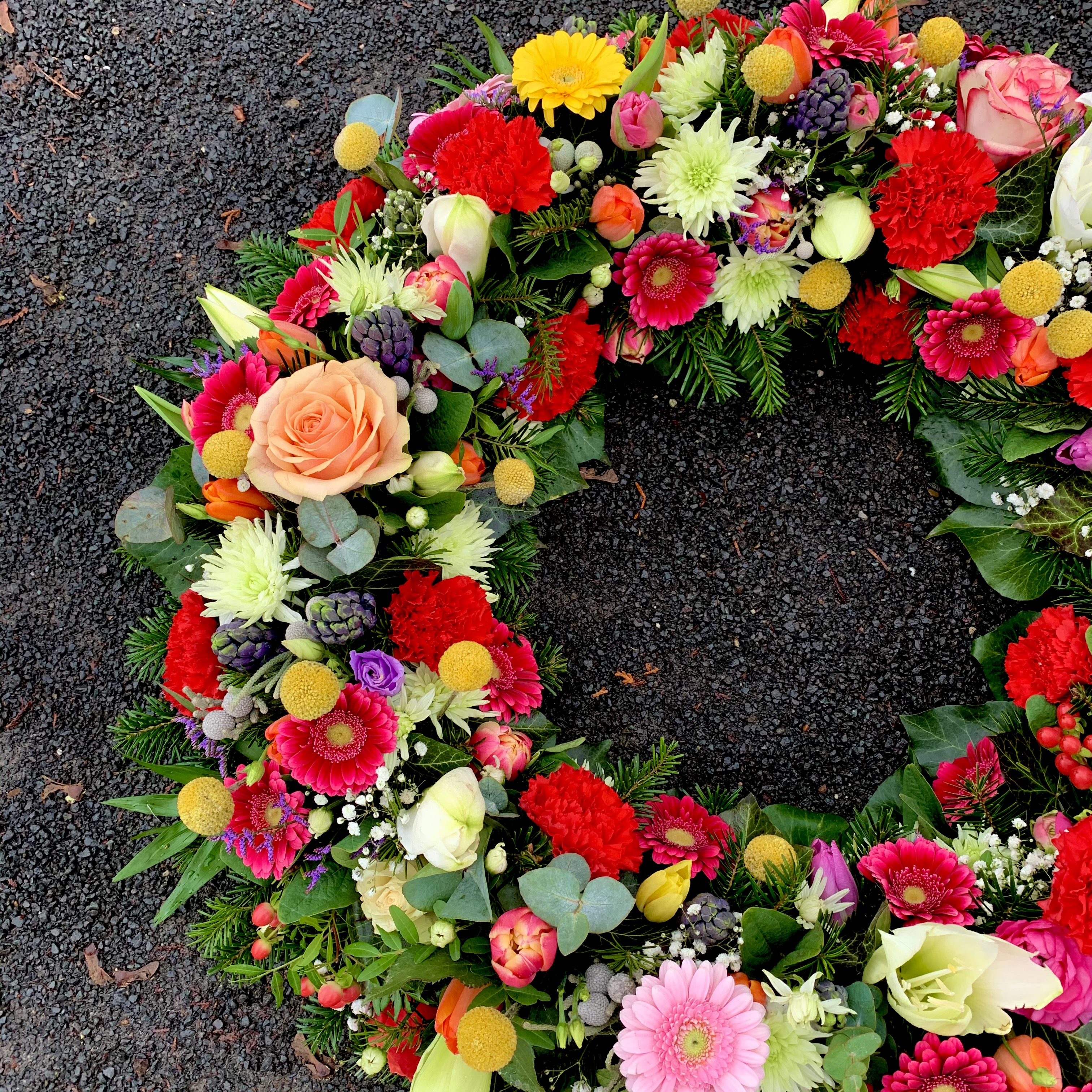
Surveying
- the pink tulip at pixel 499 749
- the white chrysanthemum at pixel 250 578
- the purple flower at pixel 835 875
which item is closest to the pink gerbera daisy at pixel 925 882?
the purple flower at pixel 835 875

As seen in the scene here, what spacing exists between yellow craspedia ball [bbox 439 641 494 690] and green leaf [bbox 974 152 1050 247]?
4.08ft

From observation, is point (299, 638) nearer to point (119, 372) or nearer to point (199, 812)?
point (199, 812)

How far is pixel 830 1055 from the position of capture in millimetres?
1300

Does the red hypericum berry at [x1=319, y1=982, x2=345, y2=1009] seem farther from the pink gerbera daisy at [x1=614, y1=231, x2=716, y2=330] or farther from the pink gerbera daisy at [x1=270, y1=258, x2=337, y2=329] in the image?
the pink gerbera daisy at [x1=614, y1=231, x2=716, y2=330]

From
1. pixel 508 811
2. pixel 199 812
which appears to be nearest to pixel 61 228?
pixel 199 812

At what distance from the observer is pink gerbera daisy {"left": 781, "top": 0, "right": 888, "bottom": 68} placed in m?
1.58

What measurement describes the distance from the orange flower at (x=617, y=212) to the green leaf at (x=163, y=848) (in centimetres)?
129

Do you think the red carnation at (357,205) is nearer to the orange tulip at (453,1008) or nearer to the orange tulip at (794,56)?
the orange tulip at (794,56)

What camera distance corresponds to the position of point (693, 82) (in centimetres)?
160

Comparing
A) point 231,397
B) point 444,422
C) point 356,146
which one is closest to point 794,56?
point 356,146

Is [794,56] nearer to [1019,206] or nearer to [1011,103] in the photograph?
[1011,103]

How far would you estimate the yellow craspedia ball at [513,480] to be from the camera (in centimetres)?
149

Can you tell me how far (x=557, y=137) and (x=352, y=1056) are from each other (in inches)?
80.0

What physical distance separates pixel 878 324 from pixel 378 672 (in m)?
1.22
